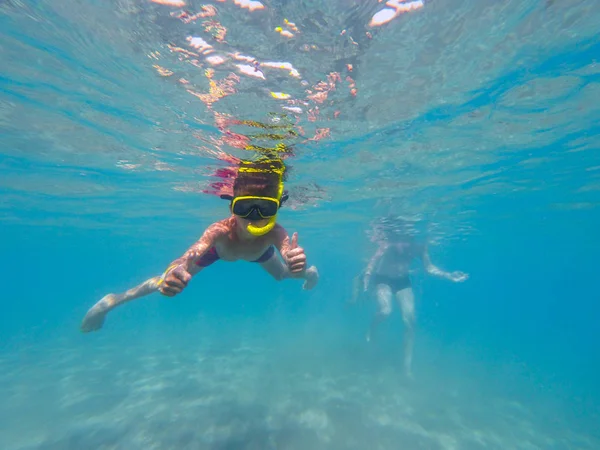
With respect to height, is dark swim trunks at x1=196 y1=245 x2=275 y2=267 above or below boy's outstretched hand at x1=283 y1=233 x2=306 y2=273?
below

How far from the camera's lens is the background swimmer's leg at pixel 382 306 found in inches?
643

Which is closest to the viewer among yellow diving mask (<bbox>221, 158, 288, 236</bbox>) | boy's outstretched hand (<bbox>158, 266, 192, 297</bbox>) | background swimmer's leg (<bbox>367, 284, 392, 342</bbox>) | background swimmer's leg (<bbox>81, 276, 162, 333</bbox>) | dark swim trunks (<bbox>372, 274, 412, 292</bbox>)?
boy's outstretched hand (<bbox>158, 266, 192, 297</bbox>)

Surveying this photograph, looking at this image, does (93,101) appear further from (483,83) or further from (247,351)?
(247,351)

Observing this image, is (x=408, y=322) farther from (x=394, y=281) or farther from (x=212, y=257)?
(x=212, y=257)

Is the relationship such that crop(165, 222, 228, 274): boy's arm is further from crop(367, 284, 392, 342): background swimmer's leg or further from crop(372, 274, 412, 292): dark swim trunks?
crop(372, 274, 412, 292): dark swim trunks

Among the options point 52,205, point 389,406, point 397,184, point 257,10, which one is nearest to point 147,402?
point 389,406

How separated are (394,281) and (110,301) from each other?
14.7 metres

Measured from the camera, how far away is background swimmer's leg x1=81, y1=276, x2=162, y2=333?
7421 mm

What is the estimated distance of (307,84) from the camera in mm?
8430

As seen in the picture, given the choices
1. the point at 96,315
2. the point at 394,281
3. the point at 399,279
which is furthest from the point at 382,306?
the point at 96,315

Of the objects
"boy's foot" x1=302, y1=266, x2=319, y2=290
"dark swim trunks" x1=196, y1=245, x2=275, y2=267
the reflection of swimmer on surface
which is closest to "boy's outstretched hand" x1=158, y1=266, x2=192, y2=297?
"dark swim trunks" x1=196, y1=245, x2=275, y2=267

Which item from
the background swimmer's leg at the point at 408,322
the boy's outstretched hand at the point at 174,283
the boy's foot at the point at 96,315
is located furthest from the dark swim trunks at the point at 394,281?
the boy's outstretched hand at the point at 174,283

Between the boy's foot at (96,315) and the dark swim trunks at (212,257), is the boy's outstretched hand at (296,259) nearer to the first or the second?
the dark swim trunks at (212,257)

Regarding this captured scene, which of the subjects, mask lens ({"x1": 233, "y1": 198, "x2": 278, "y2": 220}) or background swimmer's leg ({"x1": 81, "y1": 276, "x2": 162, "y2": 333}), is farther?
background swimmer's leg ({"x1": 81, "y1": 276, "x2": 162, "y2": 333})
